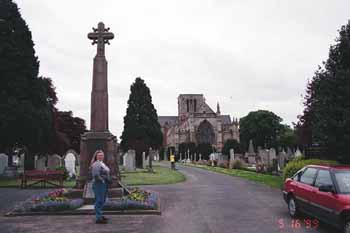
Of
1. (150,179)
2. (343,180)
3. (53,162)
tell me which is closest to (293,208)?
(343,180)

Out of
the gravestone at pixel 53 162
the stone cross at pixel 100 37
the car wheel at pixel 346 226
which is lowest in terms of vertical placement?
the car wheel at pixel 346 226

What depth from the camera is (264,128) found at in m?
91.2

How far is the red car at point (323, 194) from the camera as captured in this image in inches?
297

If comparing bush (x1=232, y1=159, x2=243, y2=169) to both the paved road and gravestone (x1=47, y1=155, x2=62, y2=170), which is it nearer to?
gravestone (x1=47, y1=155, x2=62, y2=170)

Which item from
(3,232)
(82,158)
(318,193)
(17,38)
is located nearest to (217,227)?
(318,193)

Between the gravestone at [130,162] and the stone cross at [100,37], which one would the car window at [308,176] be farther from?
the gravestone at [130,162]

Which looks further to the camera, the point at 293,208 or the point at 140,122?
the point at 140,122

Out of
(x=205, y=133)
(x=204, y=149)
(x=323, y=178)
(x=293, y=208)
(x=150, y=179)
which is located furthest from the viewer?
(x=205, y=133)

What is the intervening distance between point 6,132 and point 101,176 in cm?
1688

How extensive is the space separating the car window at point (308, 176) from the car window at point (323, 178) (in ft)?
0.92

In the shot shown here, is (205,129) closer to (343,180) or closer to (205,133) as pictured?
(205,133)

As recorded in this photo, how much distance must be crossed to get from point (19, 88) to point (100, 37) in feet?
42.1

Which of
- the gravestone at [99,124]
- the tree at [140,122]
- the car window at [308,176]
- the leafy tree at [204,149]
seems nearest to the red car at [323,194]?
the car window at [308,176]

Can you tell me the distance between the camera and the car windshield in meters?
7.94
